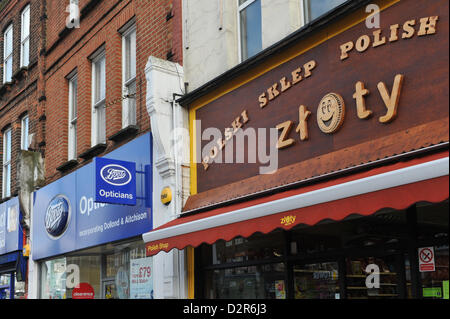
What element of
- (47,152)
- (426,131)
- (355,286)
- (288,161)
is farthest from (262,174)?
(47,152)

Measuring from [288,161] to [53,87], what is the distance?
8.62m

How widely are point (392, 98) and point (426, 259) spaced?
5.40ft

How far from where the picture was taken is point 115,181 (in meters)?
9.46

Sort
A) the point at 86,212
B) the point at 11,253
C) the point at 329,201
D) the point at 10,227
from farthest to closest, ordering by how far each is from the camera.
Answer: the point at 10,227 → the point at 11,253 → the point at 86,212 → the point at 329,201

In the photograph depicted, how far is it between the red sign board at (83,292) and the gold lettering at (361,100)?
22.0 ft

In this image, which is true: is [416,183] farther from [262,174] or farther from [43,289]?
[43,289]

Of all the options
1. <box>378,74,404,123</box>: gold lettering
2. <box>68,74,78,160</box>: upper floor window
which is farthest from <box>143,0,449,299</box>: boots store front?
<box>68,74,78,160</box>: upper floor window

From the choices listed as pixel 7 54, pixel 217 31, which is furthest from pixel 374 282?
pixel 7 54

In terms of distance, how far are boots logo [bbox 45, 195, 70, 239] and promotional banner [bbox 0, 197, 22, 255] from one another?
217 centimetres

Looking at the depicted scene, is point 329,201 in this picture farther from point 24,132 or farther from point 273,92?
point 24,132

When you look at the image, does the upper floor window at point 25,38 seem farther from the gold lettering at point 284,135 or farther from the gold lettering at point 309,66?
the gold lettering at point 309,66

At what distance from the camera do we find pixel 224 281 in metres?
8.65

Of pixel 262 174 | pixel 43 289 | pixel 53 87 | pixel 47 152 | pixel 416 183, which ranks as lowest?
pixel 43 289

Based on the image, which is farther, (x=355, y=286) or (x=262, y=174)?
(x=262, y=174)
